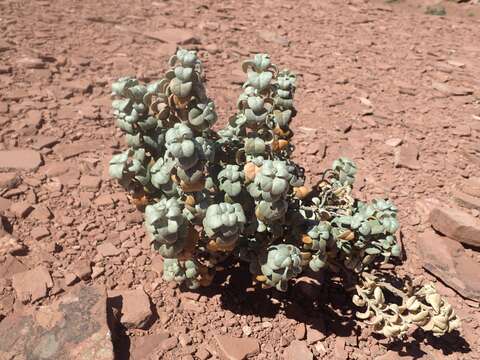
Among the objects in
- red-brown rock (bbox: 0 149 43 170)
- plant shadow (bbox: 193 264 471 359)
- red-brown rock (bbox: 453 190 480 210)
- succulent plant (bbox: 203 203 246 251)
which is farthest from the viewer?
red-brown rock (bbox: 453 190 480 210)

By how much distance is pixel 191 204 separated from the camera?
2154mm

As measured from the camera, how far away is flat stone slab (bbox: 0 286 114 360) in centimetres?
221

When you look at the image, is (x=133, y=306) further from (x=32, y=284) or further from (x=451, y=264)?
(x=451, y=264)

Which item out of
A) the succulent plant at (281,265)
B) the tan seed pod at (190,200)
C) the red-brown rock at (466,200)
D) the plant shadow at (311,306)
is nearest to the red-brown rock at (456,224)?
the red-brown rock at (466,200)

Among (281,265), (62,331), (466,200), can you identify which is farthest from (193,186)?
(466,200)

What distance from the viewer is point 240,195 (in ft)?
7.27

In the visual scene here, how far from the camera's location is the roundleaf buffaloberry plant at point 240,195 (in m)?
1.97

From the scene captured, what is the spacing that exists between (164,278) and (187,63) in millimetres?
1302

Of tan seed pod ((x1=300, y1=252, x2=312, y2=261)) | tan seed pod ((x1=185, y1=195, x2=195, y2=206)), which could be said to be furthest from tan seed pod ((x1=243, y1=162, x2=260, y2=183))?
tan seed pod ((x1=300, y1=252, x2=312, y2=261))

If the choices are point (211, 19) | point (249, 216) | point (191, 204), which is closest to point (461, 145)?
point (249, 216)

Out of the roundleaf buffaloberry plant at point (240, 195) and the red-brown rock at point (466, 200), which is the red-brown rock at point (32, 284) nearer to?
the roundleaf buffaloberry plant at point (240, 195)

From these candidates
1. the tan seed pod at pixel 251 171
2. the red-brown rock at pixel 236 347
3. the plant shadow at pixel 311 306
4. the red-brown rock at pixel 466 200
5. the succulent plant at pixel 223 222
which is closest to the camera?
the succulent plant at pixel 223 222

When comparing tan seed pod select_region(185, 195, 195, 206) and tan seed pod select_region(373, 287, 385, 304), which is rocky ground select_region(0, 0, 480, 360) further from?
tan seed pod select_region(185, 195, 195, 206)

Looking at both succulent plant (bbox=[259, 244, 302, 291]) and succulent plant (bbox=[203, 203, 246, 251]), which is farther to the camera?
succulent plant (bbox=[259, 244, 302, 291])
